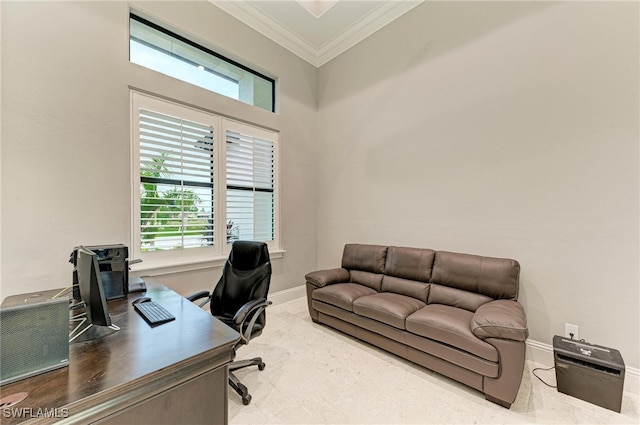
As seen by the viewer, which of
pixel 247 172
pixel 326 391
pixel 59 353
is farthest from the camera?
pixel 247 172

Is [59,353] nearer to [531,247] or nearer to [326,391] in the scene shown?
[326,391]

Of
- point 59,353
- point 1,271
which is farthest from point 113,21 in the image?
point 59,353

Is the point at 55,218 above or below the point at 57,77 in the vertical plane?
below

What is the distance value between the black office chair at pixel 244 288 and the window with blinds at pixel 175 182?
89 cm

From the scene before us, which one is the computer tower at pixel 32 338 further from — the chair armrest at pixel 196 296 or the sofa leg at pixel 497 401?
the sofa leg at pixel 497 401

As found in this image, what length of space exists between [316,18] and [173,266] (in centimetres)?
378

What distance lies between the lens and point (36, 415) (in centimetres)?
77

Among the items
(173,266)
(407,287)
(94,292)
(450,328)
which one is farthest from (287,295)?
(94,292)

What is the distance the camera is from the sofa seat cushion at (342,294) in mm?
2768

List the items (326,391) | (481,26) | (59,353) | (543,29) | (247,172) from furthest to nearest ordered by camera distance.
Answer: (247,172)
(481,26)
(543,29)
(326,391)
(59,353)

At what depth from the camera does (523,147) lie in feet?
8.17

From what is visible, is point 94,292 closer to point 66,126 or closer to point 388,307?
point 66,126

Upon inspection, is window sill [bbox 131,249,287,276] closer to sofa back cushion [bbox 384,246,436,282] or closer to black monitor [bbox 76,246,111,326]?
black monitor [bbox 76,246,111,326]

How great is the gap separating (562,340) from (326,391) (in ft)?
6.33
